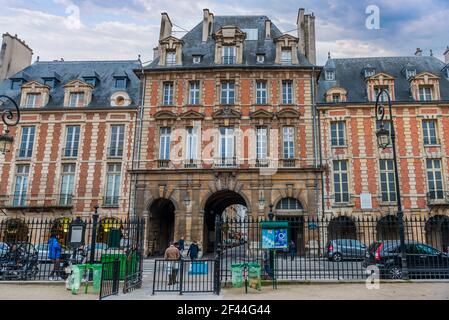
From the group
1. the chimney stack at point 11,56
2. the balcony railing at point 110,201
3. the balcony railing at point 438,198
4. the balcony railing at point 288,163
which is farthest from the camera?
the chimney stack at point 11,56

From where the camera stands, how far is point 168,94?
80.8 feet

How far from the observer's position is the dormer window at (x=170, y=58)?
82.3 feet

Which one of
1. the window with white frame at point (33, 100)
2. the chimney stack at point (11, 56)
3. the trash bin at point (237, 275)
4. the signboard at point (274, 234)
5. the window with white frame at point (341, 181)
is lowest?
the trash bin at point (237, 275)

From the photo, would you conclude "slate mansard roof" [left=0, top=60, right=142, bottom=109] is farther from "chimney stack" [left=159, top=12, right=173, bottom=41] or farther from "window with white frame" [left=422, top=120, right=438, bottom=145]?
"window with white frame" [left=422, top=120, right=438, bottom=145]

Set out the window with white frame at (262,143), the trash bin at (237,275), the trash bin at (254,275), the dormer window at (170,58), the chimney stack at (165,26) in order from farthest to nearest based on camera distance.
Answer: the chimney stack at (165,26), the dormer window at (170,58), the window with white frame at (262,143), the trash bin at (237,275), the trash bin at (254,275)

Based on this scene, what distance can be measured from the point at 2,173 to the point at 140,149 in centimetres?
979

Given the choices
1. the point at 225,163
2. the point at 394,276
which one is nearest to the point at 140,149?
the point at 225,163

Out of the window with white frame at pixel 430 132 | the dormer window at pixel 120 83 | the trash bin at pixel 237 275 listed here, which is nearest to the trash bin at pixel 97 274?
the trash bin at pixel 237 275

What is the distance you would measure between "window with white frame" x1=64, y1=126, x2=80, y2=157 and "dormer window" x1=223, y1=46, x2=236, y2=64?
1143 cm

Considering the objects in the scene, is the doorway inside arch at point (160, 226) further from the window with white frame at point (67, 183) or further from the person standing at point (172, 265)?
the person standing at point (172, 265)

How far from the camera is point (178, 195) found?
2256cm

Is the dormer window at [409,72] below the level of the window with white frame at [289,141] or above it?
above

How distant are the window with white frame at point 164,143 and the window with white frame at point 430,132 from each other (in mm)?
16914
